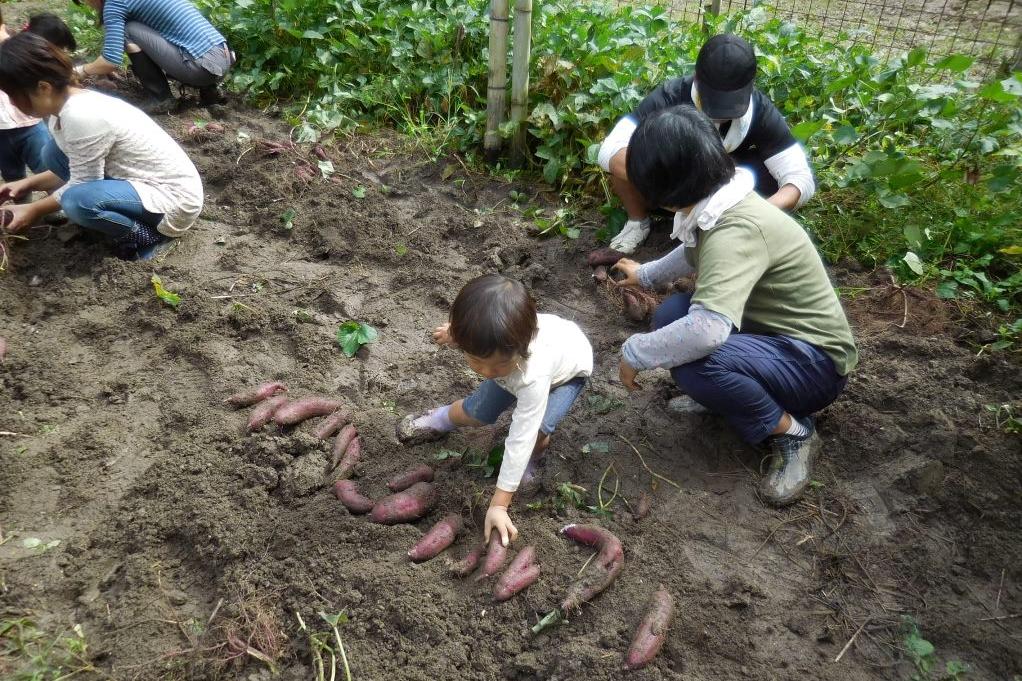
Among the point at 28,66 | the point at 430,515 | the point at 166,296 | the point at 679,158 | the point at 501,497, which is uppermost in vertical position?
the point at 679,158

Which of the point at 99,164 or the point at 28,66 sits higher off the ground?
the point at 28,66

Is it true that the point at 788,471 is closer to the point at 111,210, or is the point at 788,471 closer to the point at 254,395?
the point at 254,395

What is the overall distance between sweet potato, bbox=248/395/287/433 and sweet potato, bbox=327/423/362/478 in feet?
0.92

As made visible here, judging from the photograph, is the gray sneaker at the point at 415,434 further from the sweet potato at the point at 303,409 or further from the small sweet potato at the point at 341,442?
the sweet potato at the point at 303,409

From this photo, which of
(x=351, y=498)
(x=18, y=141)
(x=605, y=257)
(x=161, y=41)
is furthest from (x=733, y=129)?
(x=161, y=41)

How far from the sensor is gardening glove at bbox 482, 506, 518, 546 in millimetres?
2262

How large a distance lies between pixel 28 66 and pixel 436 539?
9.09 feet

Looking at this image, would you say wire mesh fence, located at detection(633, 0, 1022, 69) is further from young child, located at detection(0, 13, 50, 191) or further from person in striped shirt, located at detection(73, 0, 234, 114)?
young child, located at detection(0, 13, 50, 191)

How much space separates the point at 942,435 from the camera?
2.63 m

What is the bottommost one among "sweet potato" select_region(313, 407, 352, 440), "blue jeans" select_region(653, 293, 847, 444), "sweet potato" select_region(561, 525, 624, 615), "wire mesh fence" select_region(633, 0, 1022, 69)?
"sweet potato" select_region(313, 407, 352, 440)

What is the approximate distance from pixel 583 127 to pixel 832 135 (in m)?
1.37

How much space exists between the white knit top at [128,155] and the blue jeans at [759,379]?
110 inches

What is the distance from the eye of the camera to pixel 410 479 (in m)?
2.56

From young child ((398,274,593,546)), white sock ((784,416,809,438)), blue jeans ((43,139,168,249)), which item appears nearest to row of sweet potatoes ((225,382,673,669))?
young child ((398,274,593,546))
